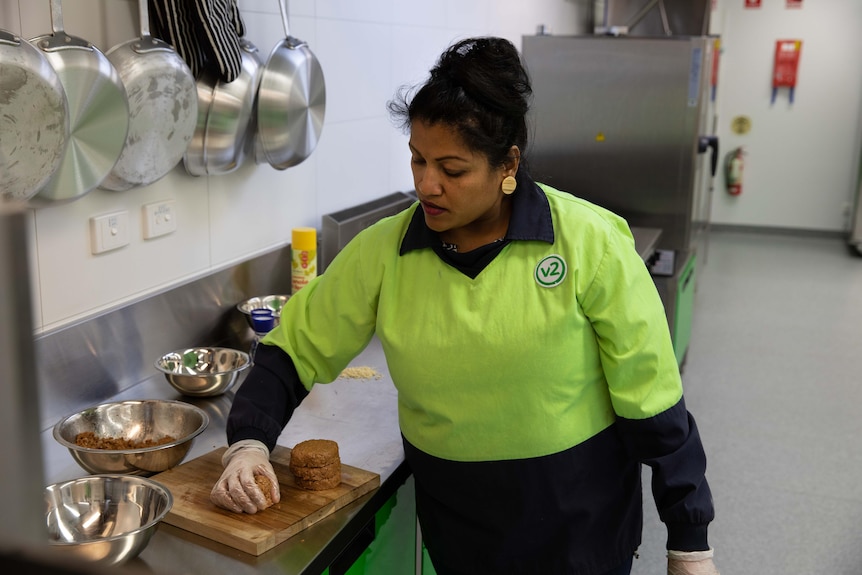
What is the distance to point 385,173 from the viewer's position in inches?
111

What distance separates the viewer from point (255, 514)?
4.01 ft

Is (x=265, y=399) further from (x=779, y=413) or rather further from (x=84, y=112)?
(x=779, y=413)

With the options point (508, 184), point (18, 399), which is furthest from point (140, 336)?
point (18, 399)

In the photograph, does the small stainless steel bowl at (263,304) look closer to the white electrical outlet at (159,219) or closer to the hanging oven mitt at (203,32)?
the white electrical outlet at (159,219)

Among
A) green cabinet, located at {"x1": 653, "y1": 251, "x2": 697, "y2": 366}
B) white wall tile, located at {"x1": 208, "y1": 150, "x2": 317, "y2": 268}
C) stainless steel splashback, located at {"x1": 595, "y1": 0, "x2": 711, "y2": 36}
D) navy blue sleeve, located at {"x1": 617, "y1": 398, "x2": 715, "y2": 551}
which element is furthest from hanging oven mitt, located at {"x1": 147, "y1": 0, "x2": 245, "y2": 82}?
stainless steel splashback, located at {"x1": 595, "y1": 0, "x2": 711, "y2": 36}

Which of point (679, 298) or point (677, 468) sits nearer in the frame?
point (677, 468)

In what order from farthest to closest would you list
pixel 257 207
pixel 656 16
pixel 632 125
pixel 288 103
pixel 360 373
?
pixel 656 16, pixel 632 125, pixel 257 207, pixel 288 103, pixel 360 373

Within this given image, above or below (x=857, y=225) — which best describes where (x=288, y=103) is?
above

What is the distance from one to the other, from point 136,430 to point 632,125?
2711mm

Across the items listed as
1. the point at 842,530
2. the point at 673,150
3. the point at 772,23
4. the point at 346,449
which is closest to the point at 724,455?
the point at 842,530

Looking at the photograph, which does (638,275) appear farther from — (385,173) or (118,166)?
(385,173)

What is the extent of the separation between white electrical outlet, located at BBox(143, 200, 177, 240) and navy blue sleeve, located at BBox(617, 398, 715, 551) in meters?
1.00

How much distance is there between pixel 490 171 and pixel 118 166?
71cm

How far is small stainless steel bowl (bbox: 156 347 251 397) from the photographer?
166 cm
